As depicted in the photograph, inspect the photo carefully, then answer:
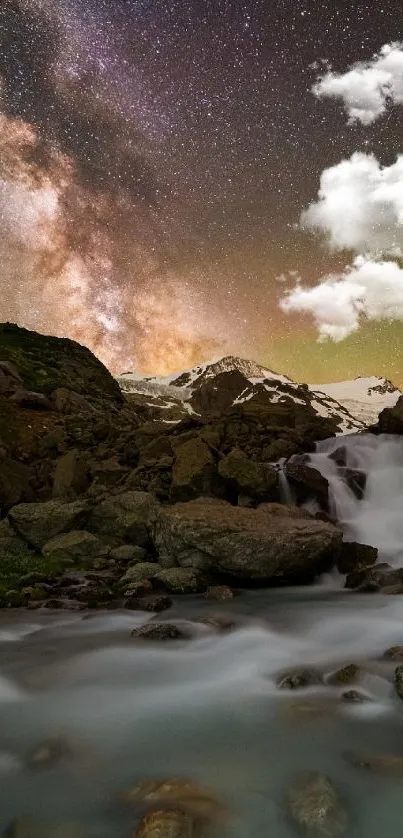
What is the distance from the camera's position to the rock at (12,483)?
63.3ft

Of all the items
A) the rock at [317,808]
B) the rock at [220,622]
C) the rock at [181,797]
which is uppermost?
the rock at [317,808]

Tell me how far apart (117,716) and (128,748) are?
41.9 inches

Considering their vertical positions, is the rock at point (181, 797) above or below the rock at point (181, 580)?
below

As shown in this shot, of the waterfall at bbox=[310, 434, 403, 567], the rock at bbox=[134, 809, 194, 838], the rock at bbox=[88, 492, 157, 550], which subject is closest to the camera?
the rock at bbox=[134, 809, 194, 838]

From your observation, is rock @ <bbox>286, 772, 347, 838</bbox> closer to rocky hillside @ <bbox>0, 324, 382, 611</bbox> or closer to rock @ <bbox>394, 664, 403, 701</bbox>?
rock @ <bbox>394, 664, 403, 701</bbox>

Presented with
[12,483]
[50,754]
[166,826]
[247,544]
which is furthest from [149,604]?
[12,483]

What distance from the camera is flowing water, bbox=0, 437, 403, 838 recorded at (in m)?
4.99

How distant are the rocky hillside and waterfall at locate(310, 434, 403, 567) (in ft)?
3.52

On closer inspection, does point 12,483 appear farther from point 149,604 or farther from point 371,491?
point 371,491

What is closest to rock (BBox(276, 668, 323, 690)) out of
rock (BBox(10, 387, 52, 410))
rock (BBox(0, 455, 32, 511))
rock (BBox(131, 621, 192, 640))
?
rock (BBox(131, 621, 192, 640))

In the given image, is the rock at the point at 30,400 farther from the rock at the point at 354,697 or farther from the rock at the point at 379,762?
the rock at the point at 379,762

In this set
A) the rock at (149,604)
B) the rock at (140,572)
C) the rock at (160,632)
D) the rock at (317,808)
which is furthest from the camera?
the rock at (140,572)

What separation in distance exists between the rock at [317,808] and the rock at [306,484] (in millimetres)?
15473

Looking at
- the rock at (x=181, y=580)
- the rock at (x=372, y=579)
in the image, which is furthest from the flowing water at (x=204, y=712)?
the rock at (x=372, y=579)
